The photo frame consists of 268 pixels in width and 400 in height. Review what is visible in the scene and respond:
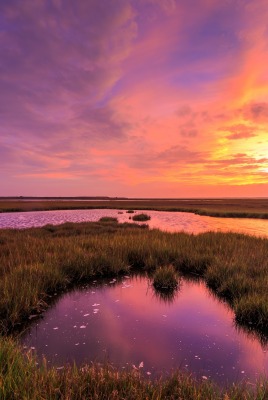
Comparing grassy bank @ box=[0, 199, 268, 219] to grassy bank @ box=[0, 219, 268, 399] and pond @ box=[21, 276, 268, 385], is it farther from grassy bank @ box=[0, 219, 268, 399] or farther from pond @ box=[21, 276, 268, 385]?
pond @ box=[21, 276, 268, 385]

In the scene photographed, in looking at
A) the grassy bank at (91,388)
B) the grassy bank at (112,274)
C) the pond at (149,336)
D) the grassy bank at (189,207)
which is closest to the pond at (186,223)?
the grassy bank at (189,207)

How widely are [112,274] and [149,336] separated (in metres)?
4.84

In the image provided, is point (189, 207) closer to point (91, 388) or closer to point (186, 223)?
point (186, 223)

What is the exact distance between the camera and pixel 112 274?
10.8 metres

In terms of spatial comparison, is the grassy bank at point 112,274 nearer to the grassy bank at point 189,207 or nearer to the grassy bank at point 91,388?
the grassy bank at point 91,388

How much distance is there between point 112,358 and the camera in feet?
17.0

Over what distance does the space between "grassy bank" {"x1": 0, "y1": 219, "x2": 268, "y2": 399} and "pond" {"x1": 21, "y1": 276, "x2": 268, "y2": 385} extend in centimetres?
55

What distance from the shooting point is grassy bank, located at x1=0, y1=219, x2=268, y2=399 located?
3.61 m

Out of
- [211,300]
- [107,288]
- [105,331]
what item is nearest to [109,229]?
[107,288]

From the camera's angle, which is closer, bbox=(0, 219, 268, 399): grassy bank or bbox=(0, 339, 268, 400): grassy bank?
bbox=(0, 339, 268, 400): grassy bank

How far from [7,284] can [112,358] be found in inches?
143

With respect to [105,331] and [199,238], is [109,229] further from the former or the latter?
[105,331]

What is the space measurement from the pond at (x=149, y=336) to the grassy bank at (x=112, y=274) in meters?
0.55

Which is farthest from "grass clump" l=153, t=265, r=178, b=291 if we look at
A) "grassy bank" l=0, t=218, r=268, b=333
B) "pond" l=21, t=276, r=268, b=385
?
"grassy bank" l=0, t=218, r=268, b=333
